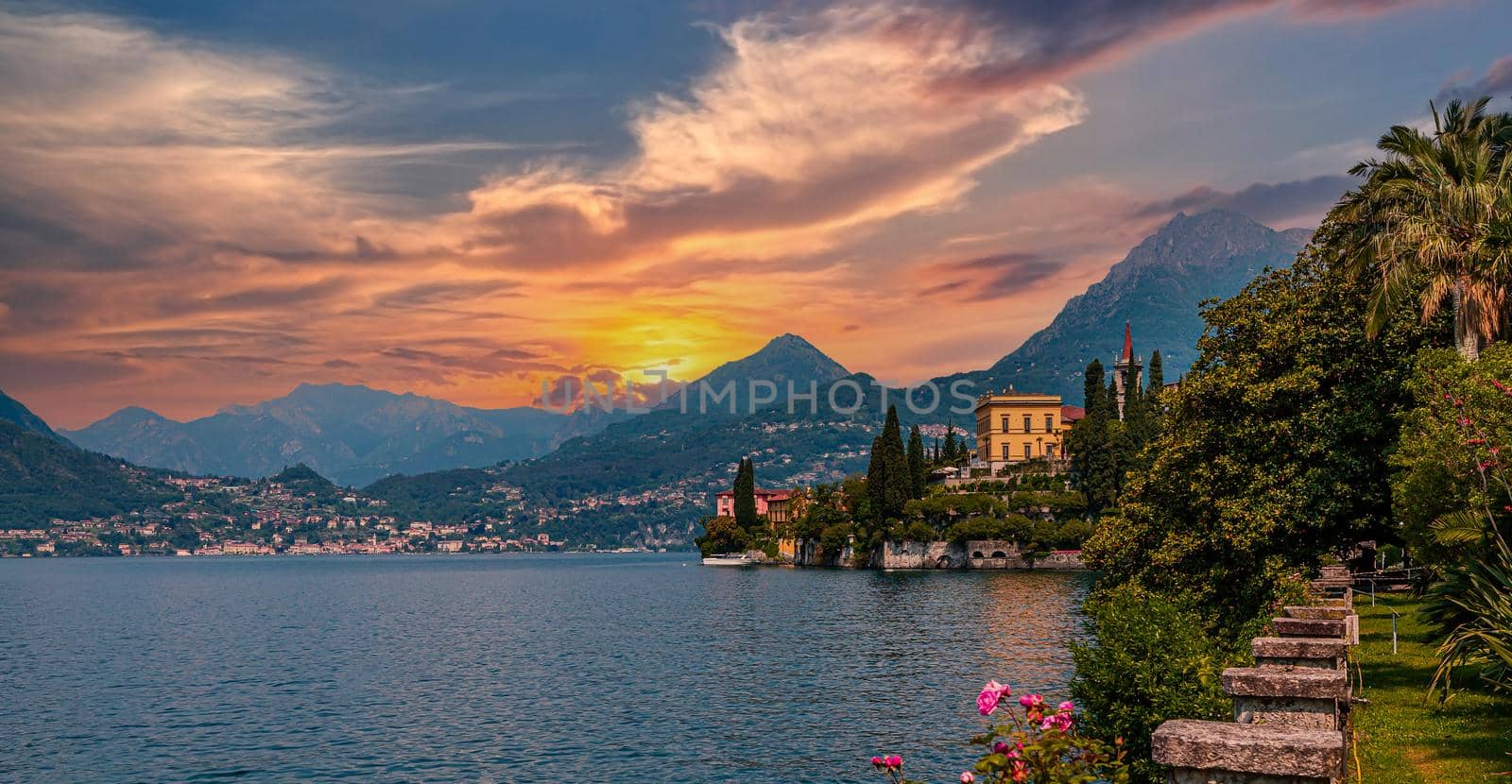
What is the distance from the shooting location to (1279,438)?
3134 cm

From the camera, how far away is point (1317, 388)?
30844 millimetres

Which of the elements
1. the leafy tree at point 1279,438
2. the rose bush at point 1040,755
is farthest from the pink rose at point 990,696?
the leafy tree at point 1279,438

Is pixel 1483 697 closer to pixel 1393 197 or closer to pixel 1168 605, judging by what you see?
pixel 1168 605

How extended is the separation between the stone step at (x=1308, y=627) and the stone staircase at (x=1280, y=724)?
0.04ft

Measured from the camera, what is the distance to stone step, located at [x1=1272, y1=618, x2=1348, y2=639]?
15258mm

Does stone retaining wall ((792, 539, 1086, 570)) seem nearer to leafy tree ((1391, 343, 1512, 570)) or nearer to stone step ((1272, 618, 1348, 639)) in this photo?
leafy tree ((1391, 343, 1512, 570))

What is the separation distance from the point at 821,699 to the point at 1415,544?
79.8 ft

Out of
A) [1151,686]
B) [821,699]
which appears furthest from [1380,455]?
[821,699]

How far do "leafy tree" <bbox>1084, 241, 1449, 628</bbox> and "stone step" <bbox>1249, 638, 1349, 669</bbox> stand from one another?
→ 1697 cm

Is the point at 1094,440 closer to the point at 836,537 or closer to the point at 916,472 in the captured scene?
the point at 916,472

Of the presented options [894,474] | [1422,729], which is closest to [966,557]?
[894,474]

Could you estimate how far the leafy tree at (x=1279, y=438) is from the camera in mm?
30188

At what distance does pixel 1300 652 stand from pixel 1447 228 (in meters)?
17.1

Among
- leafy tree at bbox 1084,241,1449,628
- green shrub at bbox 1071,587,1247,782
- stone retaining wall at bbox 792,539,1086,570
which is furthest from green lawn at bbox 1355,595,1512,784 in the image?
stone retaining wall at bbox 792,539,1086,570
